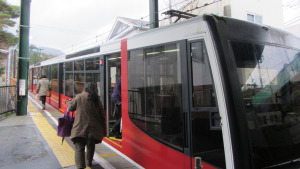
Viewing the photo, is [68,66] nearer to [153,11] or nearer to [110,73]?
[110,73]

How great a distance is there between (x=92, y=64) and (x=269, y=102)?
473 cm

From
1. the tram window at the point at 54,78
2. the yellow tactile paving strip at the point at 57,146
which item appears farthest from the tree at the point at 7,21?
the yellow tactile paving strip at the point at 57,146

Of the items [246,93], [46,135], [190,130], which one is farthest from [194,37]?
[46,135]

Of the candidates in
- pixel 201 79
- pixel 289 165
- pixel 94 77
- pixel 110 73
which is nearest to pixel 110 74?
pixel 110 73

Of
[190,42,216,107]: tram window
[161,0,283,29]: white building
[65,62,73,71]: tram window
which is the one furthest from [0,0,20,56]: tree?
[190,42,216,107]: tram window

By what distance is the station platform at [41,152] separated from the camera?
420 cm

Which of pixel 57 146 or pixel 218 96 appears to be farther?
pixel 57 146

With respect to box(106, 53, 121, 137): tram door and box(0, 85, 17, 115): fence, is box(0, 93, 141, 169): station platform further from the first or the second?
Result: box(0, 85, 17, 115): fence

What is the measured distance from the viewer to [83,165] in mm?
3828

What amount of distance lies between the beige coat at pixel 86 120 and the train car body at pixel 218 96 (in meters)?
0.73

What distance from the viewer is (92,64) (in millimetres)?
6363

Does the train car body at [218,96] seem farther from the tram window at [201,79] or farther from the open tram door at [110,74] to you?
the open tram door at [110,74]

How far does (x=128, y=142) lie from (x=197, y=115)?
1.91m

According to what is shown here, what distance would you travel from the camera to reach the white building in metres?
12.7
